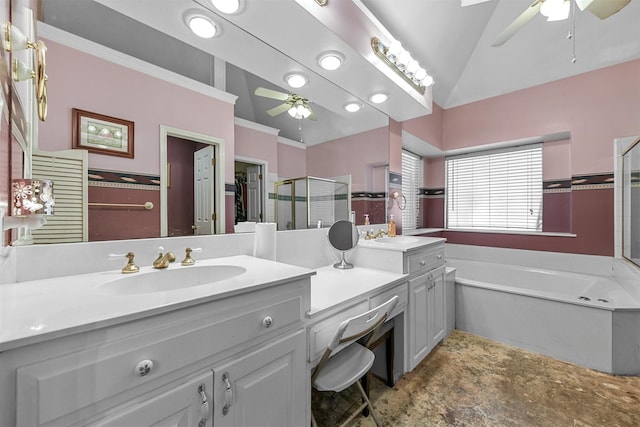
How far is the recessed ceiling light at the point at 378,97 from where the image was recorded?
6.63 ft

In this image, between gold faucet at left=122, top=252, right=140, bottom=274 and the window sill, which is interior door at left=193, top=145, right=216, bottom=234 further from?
the window sill

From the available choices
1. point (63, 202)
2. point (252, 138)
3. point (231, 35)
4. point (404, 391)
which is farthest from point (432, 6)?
point (404, 391)

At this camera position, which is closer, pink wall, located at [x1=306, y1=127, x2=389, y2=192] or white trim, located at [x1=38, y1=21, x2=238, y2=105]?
white trim, located at [x1=38, y1=21, x2=238, y2=105]

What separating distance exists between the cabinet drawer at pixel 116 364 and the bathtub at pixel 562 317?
7.40 ft

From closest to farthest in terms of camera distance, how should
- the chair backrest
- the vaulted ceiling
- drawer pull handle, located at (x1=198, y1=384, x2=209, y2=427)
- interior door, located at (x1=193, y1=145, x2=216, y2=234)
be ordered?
drawer pull handle, located at (x1=198, y1=384, x2=209, y2=427), the chair backrest, the vaulted ceiling, interior door, located at (x1=193, y1=145, x2=216, y2=234)

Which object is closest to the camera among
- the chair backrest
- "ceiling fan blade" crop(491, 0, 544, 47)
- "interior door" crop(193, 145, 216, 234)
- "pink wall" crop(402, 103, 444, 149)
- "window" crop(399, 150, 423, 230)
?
the chair backrest

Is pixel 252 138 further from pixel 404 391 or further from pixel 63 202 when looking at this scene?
pixel 404 391

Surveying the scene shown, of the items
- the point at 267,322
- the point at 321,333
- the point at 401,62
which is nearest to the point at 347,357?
the point at 321,333

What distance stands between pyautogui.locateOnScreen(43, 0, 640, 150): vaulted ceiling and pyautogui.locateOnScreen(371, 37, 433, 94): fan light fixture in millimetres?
89

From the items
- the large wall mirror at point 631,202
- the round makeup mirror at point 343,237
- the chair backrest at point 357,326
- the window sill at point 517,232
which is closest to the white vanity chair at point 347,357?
the chair backrest at point 357,326

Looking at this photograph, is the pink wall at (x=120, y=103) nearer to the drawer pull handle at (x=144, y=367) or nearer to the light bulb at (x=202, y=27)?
the light bulb at (x=202, y=27)

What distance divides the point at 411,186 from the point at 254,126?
2.55 meters

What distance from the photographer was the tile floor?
142 centimetres

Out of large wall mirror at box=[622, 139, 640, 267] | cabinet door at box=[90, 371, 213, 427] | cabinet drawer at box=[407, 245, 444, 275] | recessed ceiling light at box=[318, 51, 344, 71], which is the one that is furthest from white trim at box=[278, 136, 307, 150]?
large wall mirror at box=[622, 139, 640, 267]
